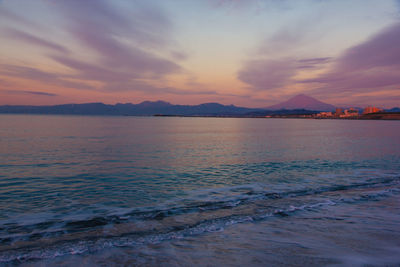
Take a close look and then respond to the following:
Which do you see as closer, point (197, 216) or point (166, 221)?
point (166, 221)

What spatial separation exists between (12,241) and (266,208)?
8.92m

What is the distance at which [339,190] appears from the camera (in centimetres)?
1380

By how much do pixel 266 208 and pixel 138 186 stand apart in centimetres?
753

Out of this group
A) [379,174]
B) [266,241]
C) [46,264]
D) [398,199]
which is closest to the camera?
[46,264]

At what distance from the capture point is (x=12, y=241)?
24.4 ft

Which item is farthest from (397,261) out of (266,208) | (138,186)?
(138,186)

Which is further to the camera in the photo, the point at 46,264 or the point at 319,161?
the point at 319,161

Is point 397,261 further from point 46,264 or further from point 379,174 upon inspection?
point 379,174

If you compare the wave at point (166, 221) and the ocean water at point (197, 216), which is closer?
the ocean water at point (197, 216)

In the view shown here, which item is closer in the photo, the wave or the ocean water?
the ocean water

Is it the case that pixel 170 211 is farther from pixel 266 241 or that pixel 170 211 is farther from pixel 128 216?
pixel 266 241

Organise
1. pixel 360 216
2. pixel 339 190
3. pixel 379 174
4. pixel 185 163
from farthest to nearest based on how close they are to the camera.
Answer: pixel 185 163 < pixel 379 174 < pixel 339 190 < pixel 360 216

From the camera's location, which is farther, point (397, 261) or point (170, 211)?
point (170, 211)

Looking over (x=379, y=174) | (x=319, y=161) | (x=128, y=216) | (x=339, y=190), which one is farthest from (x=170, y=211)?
(x=319, y=161)
